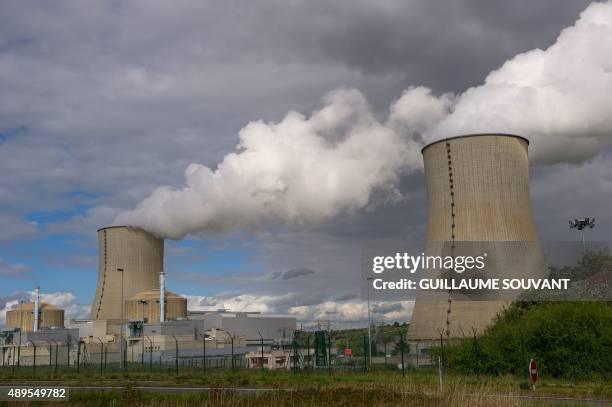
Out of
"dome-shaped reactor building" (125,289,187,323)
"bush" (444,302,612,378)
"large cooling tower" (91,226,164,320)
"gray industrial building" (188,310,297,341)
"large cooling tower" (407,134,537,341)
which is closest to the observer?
"bush" (444,302,612,378)

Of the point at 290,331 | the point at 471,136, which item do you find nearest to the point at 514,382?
the point at 471,136

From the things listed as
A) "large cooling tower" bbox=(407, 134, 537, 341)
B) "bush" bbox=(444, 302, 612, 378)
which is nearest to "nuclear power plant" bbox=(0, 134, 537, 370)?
"large cooling tower" bbox=(407, 134, 537, 341)

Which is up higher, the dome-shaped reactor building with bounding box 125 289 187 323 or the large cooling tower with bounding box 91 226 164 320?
the large cooling tower with bounding box 91 226 164 320

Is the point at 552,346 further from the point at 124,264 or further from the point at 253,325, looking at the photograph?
the point at 253,325

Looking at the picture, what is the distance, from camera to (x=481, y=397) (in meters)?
10.0

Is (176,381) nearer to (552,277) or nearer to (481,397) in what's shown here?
(481,397)

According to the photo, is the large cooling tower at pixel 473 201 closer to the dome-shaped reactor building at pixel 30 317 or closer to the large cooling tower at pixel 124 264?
the large cooling tower at pixel 124 264

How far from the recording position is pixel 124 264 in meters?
46.1

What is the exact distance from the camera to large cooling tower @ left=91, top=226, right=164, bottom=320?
45688 millimetres

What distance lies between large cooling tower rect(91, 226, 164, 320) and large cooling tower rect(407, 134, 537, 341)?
23.9 metres

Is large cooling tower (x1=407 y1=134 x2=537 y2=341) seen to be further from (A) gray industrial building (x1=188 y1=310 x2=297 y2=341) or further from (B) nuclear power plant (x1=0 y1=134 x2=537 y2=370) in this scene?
(A) gray industrial building (x1=188 y1=310 x2=297 y2=341)

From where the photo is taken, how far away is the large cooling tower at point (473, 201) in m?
27.1

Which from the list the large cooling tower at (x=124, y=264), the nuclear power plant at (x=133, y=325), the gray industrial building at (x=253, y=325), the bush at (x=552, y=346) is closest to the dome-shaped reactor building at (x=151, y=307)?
the nuclear power plant at (x=133, y=325)

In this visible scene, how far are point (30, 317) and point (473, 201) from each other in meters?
48.9
